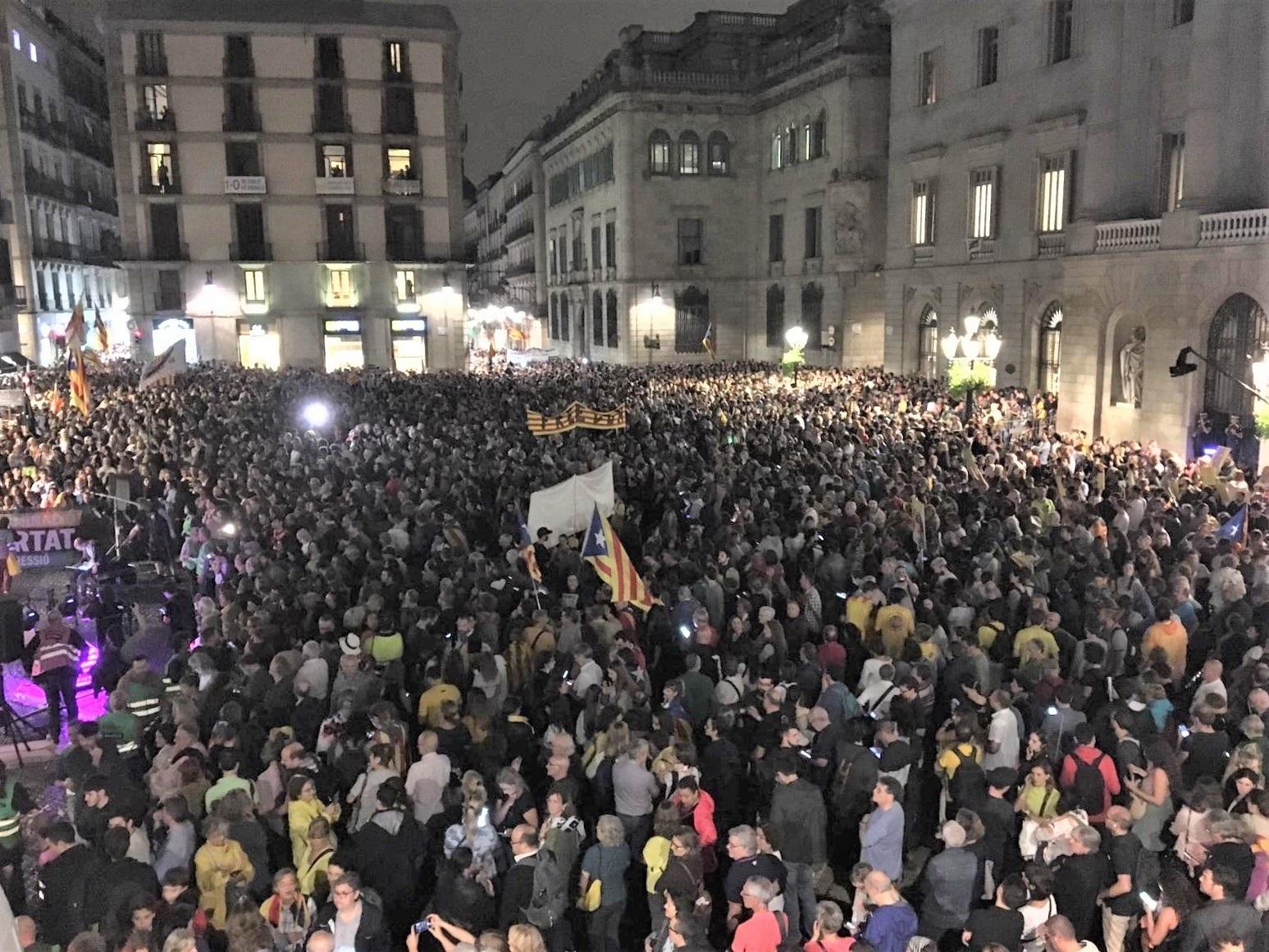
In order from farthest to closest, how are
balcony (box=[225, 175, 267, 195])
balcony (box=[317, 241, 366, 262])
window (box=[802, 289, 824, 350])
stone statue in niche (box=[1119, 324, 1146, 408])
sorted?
balcony (box=[317, 241, 366, 262]), balcony (box=[225, 175, 267, 195]), window (box=[802, 289, 824, 350]), stone statue in niche (box=[1119, 324, 1146, 408])

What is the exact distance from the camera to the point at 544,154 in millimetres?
74188

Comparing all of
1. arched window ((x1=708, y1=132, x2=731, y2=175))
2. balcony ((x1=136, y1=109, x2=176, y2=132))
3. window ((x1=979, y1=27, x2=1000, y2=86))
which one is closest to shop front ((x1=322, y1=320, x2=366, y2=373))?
balcony ((x1=136, y1=109, x2=176, y2=132))

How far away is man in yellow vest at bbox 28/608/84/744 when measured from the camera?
10.9m

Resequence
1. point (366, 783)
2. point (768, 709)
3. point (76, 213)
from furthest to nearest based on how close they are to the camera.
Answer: point (76, 213)
point (768, 709)
point (366, 783)

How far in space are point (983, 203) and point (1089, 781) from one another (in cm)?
3133

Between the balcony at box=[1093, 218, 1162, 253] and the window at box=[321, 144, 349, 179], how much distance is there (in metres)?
35.3

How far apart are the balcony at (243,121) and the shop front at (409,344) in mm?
10448

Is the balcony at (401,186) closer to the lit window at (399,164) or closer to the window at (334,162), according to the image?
the lit window at (399,164)

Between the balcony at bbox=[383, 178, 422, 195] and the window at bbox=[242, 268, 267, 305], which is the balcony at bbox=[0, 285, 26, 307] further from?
the balcony at bbox=[383, 178, 422, 195]

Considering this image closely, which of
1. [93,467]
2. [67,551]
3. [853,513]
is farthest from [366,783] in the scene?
[93,467]

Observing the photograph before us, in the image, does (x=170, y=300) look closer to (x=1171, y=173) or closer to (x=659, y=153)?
(x=659, y=153)

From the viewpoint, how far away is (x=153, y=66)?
4941 centimetres

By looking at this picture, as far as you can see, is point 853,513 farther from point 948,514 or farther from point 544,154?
point 544,154

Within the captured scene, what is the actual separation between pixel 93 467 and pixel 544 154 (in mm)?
58082
